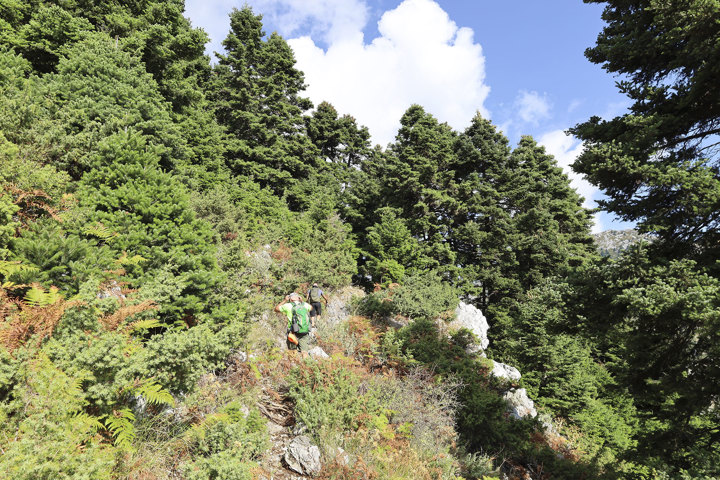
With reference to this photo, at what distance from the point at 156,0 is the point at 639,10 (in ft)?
55.3

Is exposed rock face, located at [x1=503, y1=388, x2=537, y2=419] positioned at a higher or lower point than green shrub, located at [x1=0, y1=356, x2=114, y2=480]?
higher

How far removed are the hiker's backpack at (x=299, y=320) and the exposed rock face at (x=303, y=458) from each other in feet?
10.0

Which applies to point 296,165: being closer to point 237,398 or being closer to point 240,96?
point 240,96

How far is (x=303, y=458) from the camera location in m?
4.88

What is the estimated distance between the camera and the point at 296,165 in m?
23.5

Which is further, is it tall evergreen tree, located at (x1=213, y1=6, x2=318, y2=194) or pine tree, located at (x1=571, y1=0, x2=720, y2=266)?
tall evergreen tree, located at (x1=213, y1=6, x2=318, y2=194)

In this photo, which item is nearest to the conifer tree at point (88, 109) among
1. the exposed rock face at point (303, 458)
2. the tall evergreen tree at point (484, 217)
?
the exposed rock face at point (303, 458)

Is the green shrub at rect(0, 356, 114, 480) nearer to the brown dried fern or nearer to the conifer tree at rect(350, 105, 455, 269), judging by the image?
the brown dried fern

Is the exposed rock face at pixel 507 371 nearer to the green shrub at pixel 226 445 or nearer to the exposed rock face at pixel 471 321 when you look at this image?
the exposed rock face at pixel 471 321

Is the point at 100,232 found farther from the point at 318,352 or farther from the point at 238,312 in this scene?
the point at 318,352

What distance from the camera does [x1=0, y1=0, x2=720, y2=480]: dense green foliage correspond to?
3.63 metres

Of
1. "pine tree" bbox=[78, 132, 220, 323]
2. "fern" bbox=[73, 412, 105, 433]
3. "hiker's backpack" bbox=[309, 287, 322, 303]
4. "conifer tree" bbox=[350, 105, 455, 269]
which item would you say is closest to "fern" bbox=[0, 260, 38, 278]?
"pine tree" bbox=[78, 132, 220, 323]

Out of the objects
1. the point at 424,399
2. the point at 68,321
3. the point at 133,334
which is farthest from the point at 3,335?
the point at 424,399

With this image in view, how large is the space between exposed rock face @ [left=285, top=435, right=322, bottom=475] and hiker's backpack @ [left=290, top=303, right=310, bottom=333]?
306 centimetres
